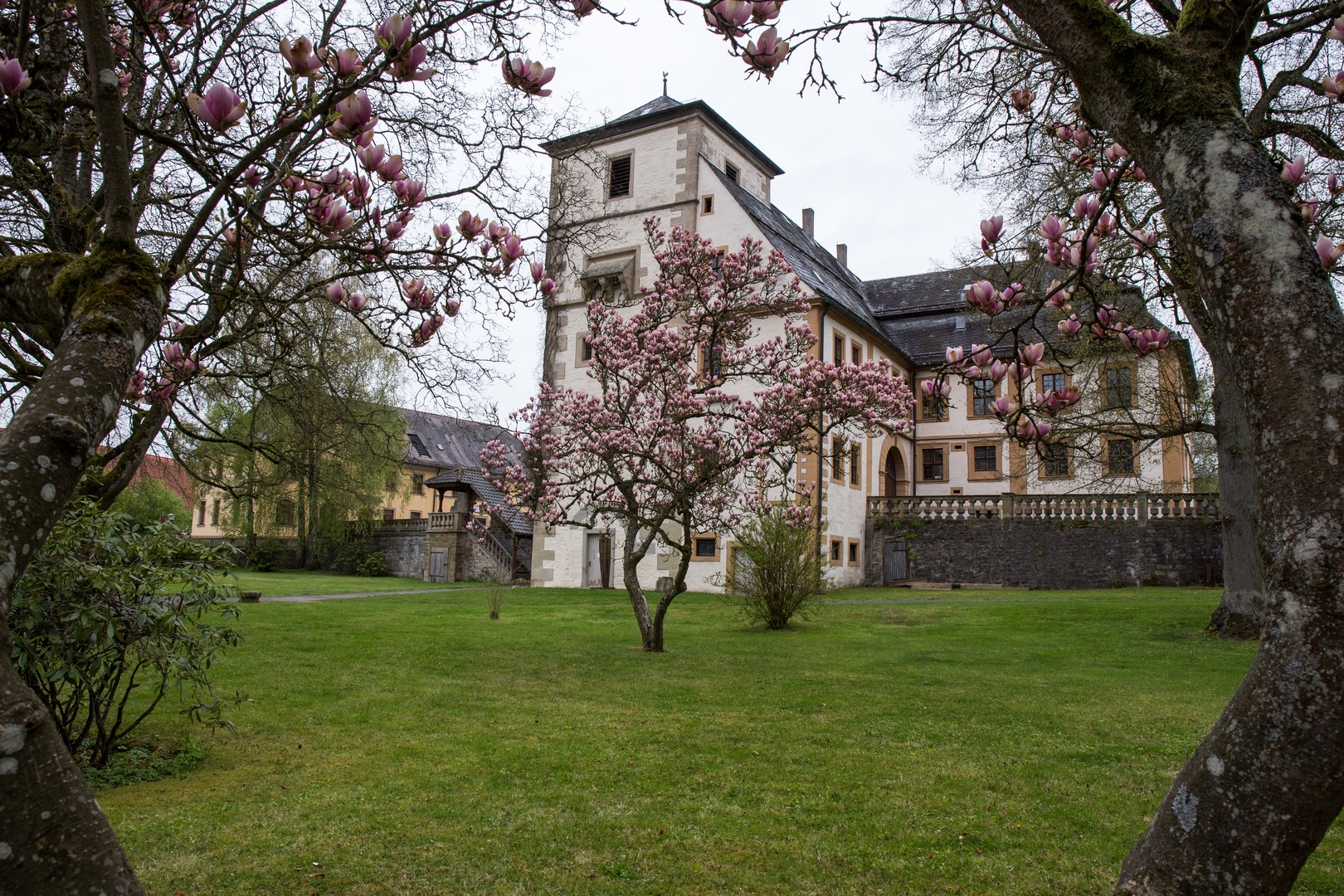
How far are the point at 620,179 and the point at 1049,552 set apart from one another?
64.7 ft

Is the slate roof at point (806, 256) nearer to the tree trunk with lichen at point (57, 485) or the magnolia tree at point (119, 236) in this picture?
the magnolia tree at point (119, 236)

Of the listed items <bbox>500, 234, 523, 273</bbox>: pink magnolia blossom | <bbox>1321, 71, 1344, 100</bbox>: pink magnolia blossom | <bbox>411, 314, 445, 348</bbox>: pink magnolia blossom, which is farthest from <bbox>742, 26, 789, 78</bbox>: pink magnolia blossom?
<bbox>411, 314, 445, 348</bbox>: pink magnolia blossom

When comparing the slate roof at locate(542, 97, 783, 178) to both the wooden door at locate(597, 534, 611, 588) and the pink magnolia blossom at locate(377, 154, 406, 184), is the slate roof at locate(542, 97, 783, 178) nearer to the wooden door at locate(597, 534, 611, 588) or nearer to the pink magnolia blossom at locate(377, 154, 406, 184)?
the wooden door at locate(597, 534, 611, 588)

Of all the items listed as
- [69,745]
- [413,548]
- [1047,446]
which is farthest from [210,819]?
[413,548]

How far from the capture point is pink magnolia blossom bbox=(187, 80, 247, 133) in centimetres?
322

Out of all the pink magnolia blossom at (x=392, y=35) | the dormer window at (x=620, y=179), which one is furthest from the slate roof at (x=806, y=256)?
the pink magnolia blossom at (x=392, y=35)

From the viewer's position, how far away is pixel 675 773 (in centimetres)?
581

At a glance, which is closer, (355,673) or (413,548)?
(355,673)

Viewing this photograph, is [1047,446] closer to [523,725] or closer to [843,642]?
[523,725]

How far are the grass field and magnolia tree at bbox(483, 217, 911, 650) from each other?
2357 millimetres

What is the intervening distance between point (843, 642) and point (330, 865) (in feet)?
34.9

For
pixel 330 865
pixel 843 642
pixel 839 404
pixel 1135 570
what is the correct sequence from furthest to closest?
pixel 1135 570
pixel 843 642
pixel 839 404
pixel 330 865

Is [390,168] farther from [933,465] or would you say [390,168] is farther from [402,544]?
[402,544]

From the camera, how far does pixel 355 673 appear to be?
32.5 ft
